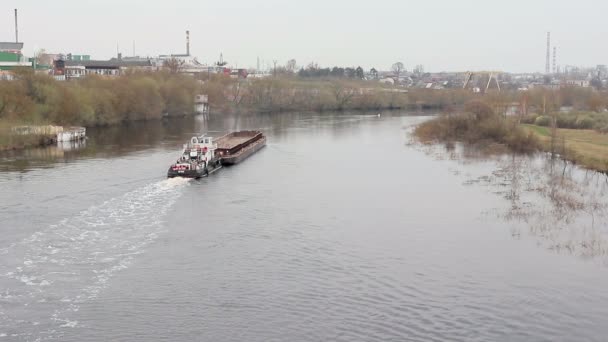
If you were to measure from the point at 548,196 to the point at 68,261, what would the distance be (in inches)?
576

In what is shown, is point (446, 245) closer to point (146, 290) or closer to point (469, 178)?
point (146, 290)

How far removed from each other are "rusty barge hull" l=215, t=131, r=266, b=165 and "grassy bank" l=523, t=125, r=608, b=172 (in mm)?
13834

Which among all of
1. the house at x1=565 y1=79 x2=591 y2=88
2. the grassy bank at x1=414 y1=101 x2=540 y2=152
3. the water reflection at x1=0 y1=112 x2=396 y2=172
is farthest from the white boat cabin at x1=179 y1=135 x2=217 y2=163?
the house at x1=565 y1=79 x2=591 y2=88

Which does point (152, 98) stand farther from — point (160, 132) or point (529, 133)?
point (529, 133)

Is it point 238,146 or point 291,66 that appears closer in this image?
point 238,146

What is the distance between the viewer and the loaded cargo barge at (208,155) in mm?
25406

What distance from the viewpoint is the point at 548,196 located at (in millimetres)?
22531

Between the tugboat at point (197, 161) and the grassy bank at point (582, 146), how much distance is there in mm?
14619

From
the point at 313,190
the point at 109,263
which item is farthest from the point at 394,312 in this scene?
the point at 313,190

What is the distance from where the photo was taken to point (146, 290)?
1354 cm

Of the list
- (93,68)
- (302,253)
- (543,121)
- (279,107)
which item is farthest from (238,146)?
(93,68)

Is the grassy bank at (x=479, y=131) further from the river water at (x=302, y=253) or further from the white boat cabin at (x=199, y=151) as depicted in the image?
the white boat cabin at (x=199, y=151)

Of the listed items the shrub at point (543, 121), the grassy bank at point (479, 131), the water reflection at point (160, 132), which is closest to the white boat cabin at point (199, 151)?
the water reflection at point (160, 132)

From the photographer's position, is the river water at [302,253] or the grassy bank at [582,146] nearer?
the river water at [302,253]
